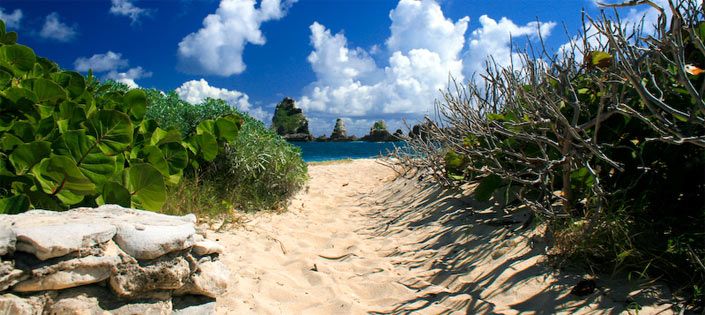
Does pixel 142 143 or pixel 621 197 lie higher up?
pixel 142 143

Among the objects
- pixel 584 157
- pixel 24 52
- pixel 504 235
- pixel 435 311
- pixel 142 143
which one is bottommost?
pixel 435 311

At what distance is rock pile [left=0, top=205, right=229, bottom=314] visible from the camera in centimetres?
213

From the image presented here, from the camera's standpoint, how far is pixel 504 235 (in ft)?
12.9

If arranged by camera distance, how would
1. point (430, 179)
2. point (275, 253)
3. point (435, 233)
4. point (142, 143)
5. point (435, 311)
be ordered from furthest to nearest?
point (430, 179), point (435, 233), point (275, 253), point (142, 143), point (435, 311)

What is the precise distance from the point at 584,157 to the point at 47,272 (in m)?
3.34

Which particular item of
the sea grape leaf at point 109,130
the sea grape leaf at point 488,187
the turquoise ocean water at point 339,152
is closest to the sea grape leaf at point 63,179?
the sea grape leaf at point 109,130

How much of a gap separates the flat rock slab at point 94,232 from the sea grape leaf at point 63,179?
10.1 inches

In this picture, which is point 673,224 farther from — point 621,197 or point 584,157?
point 584,157

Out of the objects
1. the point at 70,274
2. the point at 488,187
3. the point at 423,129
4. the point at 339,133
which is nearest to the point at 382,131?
the point at 423,129

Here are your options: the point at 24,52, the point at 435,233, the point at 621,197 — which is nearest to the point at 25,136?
the point at 24,52

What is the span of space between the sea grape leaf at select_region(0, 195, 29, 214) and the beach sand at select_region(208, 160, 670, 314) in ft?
4.28

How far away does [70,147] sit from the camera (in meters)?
2.99

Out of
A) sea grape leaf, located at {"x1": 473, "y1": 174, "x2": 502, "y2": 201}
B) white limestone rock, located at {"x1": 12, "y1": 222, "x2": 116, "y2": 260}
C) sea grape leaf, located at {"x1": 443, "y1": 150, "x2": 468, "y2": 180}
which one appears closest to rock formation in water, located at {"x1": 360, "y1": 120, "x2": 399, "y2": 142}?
sea grape leaf, located at {"x1": 443, "y1": 150, "x2": 468, "y2": 180}

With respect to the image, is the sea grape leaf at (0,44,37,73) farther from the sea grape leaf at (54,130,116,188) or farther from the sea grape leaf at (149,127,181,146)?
the sea grape leaf at (54,130,116,188)
